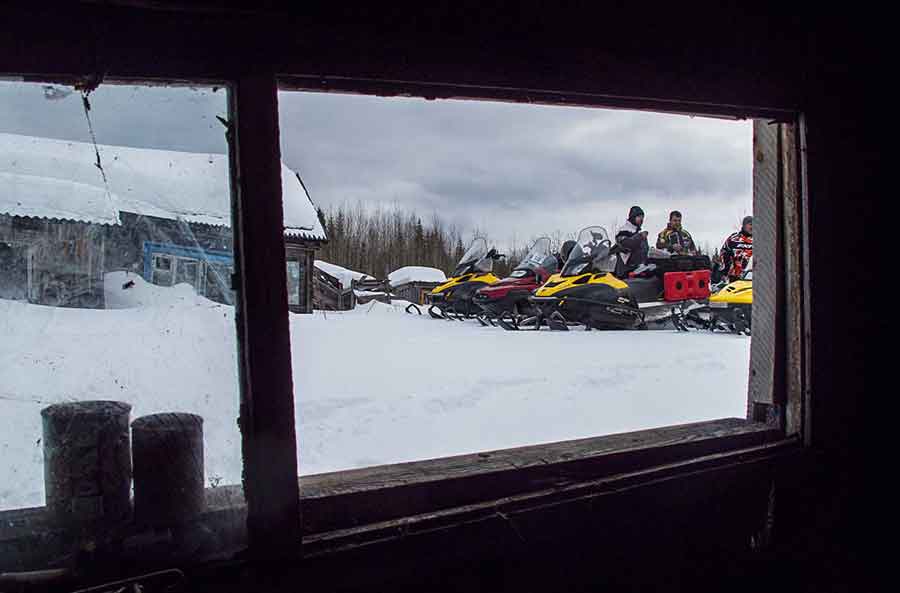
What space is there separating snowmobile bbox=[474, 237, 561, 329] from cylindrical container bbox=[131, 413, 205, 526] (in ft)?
26.2

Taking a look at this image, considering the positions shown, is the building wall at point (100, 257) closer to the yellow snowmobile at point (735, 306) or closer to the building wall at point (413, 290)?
the yellow snowmobile at point (735, 306)

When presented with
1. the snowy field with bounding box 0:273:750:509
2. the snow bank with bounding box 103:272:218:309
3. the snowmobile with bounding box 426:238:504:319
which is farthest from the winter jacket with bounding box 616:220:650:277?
the snow bank with bounding box 103:272:218:309

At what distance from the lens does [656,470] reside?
1517mm

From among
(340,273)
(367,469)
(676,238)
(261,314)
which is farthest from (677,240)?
(261,314)

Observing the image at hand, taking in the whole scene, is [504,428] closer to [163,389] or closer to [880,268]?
[880,268]

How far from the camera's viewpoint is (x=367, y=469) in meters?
1.39

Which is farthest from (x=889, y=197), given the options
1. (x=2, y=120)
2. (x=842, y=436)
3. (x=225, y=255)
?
→ (x=2, y=120)

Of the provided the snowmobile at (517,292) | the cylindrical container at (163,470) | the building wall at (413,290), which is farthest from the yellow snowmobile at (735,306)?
the building wall at (413,290)

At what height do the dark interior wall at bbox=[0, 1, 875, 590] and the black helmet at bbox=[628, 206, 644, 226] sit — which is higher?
the black helmet at bbox=[628, 206, 644, 226]

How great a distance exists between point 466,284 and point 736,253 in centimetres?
468

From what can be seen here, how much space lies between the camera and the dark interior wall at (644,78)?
96cm

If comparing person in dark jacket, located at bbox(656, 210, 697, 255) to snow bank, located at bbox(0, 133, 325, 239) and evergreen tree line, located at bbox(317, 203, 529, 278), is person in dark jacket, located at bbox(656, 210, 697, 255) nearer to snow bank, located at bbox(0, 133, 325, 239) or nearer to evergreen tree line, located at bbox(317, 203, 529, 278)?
evergreen tree line, located at bbox(317, 203, 529, 278)

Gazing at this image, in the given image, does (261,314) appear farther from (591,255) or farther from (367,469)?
(591,255)

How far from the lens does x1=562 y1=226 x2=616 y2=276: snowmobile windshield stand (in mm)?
8984
